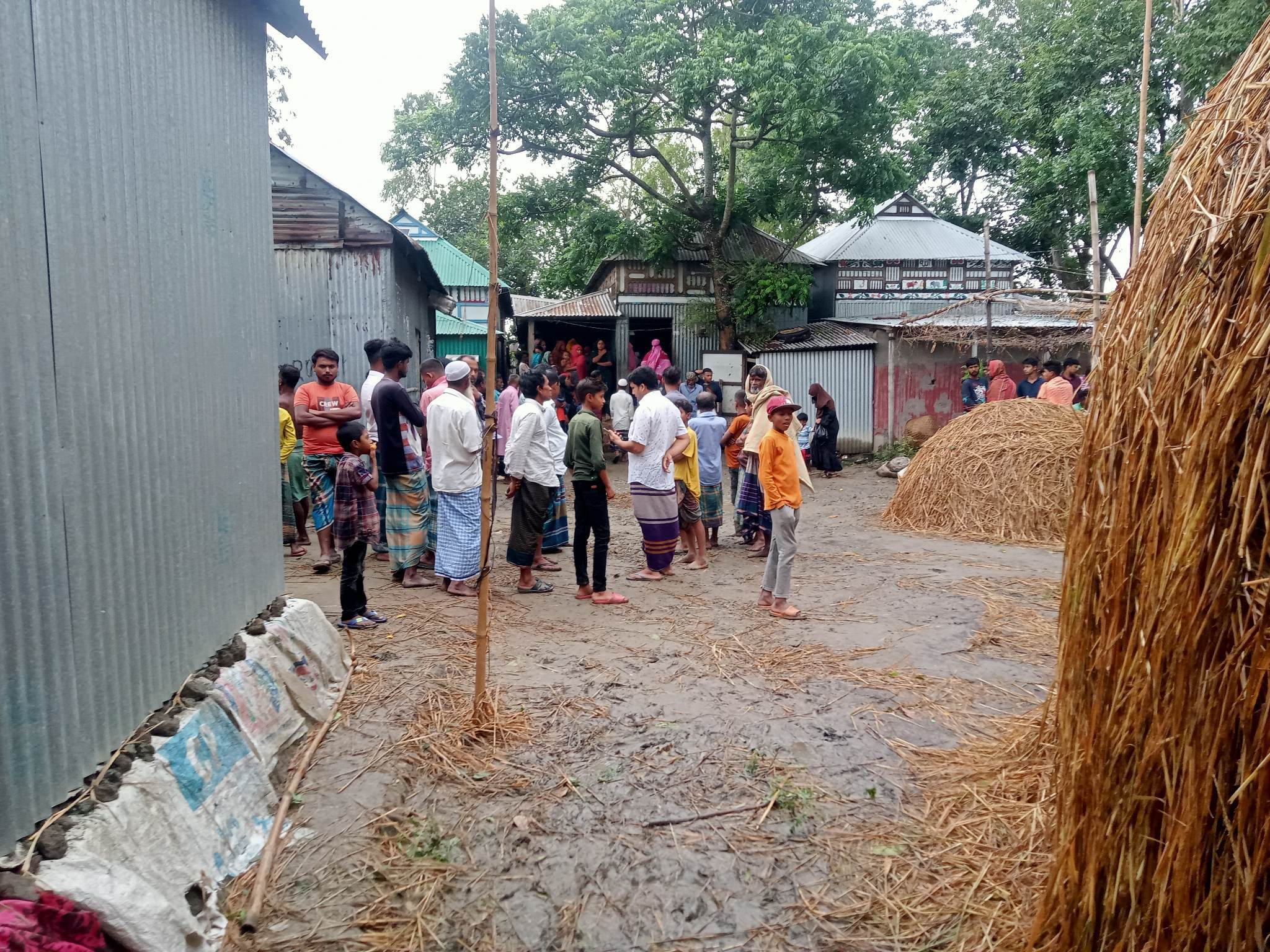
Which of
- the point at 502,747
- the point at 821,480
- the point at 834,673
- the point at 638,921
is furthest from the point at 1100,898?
the point at 821,480

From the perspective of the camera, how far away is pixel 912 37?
17.3 m

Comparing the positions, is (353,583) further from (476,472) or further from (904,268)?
(904,268)

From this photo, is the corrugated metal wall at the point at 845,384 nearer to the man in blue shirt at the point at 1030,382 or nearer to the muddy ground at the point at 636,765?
the man in blue shirt at the point at 1030,382

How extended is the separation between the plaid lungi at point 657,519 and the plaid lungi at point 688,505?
0.47 m

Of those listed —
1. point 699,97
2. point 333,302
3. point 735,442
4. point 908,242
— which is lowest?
point 735,442

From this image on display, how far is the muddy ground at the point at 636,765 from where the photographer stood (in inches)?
Answer: 116

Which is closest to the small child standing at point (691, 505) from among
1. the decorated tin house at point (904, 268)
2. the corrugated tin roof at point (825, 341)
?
the corrugated tin roof at point (825, 341)

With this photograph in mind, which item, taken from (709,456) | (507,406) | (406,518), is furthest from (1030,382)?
(406,518)

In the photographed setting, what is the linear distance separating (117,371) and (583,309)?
18.5m

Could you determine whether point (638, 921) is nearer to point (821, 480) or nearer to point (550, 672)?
point (550, 672)

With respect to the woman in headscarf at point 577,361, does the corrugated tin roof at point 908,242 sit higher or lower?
higher

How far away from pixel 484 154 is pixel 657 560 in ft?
49.1

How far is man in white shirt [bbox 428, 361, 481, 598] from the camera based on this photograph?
21.6ft

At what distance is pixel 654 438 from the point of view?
282 inches
